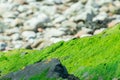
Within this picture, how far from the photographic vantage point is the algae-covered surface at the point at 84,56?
393 ft

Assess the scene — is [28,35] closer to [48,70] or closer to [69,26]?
[69,26]

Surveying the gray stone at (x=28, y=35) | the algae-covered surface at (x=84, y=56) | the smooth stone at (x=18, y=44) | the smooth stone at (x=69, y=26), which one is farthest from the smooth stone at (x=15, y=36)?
the smooth stone at (x=69, y=26)

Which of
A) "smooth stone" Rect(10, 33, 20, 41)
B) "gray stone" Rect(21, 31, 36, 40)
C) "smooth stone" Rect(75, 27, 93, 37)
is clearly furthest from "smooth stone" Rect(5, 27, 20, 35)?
"smooth stone" Rect(75, 27, 93, 37)

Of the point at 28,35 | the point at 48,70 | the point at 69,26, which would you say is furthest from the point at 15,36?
the point at 48,70

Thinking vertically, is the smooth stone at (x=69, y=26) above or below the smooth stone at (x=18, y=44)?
above

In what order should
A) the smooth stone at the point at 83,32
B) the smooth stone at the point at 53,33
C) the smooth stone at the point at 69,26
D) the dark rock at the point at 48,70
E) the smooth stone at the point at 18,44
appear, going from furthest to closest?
the smooth stone at the point at 69,26 < the smooth stone at the point at 53,33 < the smooth stone at the point at 83,32 < the smooth stone at the point at 18,44 < the dark rock at the point at 48,70

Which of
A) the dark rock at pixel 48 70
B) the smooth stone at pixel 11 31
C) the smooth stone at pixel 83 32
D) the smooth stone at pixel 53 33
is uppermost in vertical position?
the dark rock at pixel 48 70

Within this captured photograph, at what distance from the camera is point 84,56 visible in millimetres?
140625

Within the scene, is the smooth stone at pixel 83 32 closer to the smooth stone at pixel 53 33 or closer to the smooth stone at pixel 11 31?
the smooth stone at pixel 53 33

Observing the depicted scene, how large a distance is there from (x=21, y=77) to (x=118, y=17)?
364 ft

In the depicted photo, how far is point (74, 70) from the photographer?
131m

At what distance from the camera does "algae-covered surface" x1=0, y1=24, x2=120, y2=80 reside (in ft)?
393

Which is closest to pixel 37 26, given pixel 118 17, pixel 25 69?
pixel 118 17

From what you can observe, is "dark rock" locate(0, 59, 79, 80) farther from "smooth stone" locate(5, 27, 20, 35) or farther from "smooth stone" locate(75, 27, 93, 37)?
"smooth stone" locate(5, 27, 20, 35)
